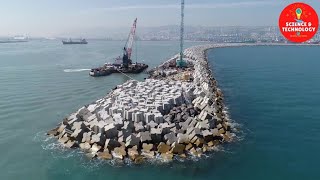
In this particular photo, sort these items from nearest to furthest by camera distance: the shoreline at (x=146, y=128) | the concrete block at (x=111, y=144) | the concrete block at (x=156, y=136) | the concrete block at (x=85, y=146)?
the shoreline at (x=146, y=128)
the concrete block at (x=111, y=144)
the concrete block at (x=85, y=146)
the concrete block at (x=156, y=136)

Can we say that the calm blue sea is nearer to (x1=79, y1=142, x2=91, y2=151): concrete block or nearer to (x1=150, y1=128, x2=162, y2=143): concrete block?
(x1=79, y1=142, x2=91, y2=151): concrete block

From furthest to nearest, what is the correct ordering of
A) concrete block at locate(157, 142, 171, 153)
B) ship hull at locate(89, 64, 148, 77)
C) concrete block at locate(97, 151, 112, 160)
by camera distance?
ship hull at locate(89, 64, 148, 77)
concrete block at locate(157, 142, 171, 153)
concrete block at locate(97, 151, 112, 160)

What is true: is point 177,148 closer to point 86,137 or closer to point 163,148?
point 163,148

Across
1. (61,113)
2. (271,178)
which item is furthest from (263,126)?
(61,113)

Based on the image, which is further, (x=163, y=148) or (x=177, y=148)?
(x=163, y=148)

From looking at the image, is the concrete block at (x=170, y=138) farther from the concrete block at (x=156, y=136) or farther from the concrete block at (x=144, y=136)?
the concrete block at (x=144, y=136)

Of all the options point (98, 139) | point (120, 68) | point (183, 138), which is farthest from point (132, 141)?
point (120, 68)

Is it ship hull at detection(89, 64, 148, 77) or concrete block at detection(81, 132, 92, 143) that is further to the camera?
ship hull at detection(89, 64, 148, 77)

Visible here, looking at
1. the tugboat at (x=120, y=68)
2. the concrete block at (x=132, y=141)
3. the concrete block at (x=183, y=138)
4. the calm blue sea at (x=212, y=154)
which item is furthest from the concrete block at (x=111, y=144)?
the tugboat at (x=120, y=68)

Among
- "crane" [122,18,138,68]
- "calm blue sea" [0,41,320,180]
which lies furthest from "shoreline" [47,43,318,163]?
"crane" [122,18,138,68]
